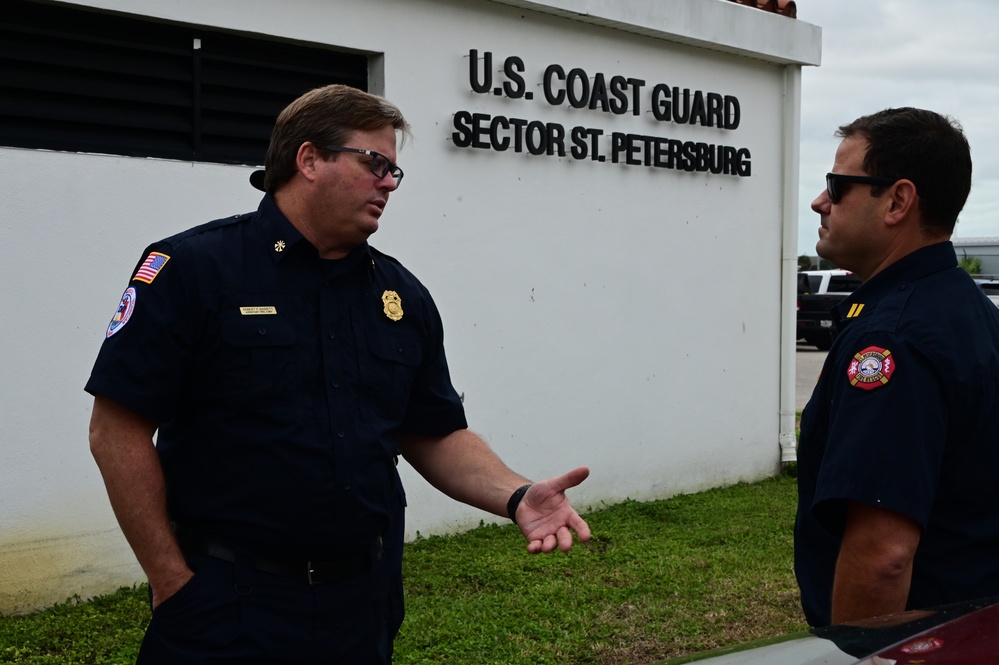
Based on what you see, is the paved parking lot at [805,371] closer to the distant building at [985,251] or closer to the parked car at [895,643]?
the parked car at [895,643]

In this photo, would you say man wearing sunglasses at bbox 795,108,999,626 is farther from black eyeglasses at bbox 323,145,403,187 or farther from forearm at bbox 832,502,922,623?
black eyeglasses at bbox 323,145,403,187

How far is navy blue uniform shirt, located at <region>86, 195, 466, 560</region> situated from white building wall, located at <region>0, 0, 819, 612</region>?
2786 millimetres

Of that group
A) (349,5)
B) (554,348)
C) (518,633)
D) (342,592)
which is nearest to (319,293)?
(342,592)

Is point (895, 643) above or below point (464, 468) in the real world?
below

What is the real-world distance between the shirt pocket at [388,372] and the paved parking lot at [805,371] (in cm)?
1167

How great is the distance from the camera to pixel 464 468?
10.1 feet

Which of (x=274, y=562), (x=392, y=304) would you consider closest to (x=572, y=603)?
(x=392, y=304)

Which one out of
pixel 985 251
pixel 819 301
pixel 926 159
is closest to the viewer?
pixel 926 159

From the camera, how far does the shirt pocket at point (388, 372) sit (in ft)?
9.15

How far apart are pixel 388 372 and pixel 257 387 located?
14.7 inches

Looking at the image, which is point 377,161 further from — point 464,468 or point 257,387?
point 464,468

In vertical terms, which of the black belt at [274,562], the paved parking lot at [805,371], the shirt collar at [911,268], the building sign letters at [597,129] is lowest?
the paved parking lot at [805,371]

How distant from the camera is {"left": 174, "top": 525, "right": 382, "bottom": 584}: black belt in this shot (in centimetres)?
259

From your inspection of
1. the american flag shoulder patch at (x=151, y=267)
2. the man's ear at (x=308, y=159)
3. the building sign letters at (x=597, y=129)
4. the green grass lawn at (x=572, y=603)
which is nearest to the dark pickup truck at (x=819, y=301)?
the building sign letters at (x=597, y=129)
